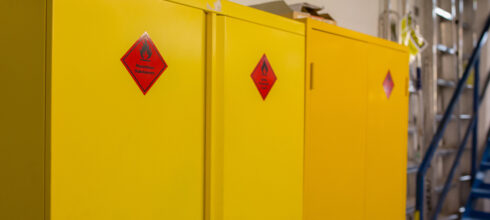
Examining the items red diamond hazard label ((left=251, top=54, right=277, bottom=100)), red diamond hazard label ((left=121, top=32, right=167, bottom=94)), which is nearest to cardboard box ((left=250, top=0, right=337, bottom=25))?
red diamond hazard label ((left=251, top=54, right=277, bottom=100))

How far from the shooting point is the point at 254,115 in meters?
1.48

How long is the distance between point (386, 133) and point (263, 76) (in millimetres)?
1035

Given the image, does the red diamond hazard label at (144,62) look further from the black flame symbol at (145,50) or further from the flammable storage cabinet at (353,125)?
the flammable storage cabinet at (353,125)

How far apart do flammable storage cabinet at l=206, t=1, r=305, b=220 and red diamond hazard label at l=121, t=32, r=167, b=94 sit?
0.21 meters

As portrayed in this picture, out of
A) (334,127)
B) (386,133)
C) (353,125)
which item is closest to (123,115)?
(334,127)

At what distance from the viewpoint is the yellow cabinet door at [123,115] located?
3.18 feet

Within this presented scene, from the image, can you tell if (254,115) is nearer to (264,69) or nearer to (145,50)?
(264,69)

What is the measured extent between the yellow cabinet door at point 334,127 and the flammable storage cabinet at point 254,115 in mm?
71

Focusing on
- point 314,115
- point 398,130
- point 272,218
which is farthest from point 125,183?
point 398,130

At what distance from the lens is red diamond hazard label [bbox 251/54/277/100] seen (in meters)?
1.49

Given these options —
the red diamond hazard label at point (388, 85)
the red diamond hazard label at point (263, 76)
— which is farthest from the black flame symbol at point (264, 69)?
the red diamond hazard label at point (388, 85)

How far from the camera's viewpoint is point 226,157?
1.37 meters
